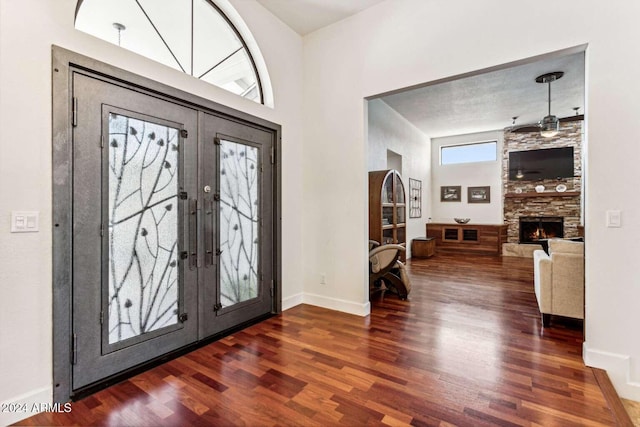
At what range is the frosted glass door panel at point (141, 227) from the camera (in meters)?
2.23

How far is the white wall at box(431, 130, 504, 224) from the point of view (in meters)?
8.41

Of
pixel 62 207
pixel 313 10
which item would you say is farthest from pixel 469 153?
pixel 62 207

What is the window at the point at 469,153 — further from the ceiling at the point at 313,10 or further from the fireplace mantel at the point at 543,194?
the ceiling at the point at 313,10

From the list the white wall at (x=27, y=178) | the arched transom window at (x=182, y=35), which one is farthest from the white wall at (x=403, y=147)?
the white wall at (x=27, y=178)

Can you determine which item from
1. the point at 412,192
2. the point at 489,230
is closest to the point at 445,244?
the point at 489,230

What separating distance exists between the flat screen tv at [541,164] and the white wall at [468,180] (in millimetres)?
375

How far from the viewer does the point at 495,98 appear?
19.6 feet

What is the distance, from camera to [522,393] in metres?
2.03

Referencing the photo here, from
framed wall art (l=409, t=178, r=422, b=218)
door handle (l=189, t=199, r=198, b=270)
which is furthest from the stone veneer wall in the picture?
door handle (l=189, t=199, r=198, b=270)

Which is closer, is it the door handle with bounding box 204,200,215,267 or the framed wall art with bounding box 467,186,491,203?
the door handle with bounding box 204,200,215,267

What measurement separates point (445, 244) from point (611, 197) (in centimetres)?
645

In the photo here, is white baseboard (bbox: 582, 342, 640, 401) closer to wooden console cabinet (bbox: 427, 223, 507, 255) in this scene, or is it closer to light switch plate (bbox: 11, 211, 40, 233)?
light switch plate (bbox: 11, 211, 40, 233)

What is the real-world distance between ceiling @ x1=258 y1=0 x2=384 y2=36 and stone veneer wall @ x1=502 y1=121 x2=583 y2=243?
661 centimetres

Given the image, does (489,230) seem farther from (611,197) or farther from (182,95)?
(182,95)
